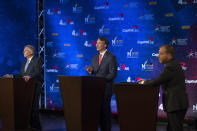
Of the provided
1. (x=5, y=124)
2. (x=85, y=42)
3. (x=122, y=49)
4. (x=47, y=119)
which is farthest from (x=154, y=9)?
(x=5, y=124)

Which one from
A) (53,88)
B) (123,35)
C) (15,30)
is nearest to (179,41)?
(123,35)

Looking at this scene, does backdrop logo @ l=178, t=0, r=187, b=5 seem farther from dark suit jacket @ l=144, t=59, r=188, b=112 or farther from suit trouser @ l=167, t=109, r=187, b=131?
suit trouser @ l=167, t=109, r=187, b=131

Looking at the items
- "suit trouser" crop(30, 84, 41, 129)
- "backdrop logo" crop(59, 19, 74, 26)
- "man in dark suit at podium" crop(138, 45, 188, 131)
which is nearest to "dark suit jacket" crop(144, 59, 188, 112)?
"man in dark suit at podium" crop(138, 45, 188, 131)

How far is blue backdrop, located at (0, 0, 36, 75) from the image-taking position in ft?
30.9

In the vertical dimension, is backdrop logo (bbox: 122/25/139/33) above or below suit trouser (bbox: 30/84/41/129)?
above

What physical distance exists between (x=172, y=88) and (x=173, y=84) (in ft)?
0.16

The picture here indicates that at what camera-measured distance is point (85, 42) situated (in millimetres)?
8977

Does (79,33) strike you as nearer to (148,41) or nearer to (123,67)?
(123,67)

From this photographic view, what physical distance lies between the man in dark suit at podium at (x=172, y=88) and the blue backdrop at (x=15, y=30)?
5962 millimetres

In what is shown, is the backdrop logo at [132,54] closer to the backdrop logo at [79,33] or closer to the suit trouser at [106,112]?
the backdrop logo at [79,33]

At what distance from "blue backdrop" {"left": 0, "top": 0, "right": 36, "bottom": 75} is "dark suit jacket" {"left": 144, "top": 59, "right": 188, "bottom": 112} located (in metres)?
5.98

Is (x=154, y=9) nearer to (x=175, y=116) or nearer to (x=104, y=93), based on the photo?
(x=104, y=93)

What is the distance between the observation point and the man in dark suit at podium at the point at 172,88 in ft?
13.9

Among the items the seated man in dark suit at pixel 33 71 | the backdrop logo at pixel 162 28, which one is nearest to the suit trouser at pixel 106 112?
the seated man in dark suit at pixel 33 71
